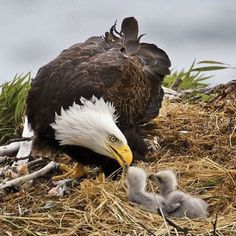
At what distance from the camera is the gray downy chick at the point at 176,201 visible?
6.61 meters

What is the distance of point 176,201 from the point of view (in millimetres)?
6695

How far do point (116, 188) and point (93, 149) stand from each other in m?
0.69

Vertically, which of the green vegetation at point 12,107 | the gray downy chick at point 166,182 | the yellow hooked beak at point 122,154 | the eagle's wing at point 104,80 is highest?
the eagle's wing at point 104,80

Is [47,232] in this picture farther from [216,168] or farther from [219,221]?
[216,168]

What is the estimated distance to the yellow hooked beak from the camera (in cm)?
751

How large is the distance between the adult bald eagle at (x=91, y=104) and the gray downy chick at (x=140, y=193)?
0.60 meters

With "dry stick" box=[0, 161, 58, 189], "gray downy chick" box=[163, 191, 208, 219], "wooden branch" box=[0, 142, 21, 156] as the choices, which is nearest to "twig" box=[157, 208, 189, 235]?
"gray downy chick" box=[163, 191, 208, 219]

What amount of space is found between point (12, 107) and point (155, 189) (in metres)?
3.31

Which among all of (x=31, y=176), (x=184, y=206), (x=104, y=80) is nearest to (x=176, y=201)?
(x=184, y=206)

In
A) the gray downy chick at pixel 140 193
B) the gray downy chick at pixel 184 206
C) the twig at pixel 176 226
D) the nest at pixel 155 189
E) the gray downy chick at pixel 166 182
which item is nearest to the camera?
the twig at pixel 176 226

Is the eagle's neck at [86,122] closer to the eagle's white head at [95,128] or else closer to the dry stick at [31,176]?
the eagle's white head at [95,128]

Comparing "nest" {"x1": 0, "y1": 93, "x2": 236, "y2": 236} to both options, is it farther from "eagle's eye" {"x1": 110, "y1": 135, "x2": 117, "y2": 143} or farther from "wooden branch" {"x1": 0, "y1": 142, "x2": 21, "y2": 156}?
"wooden branch" {"x1": 0, "y1": 142, "x2": 21, "y2": 156}

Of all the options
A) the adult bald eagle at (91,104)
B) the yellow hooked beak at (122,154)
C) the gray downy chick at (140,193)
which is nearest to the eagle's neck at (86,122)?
the adult bald eagle at (91,104)

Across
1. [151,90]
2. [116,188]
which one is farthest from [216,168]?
[151,90]
